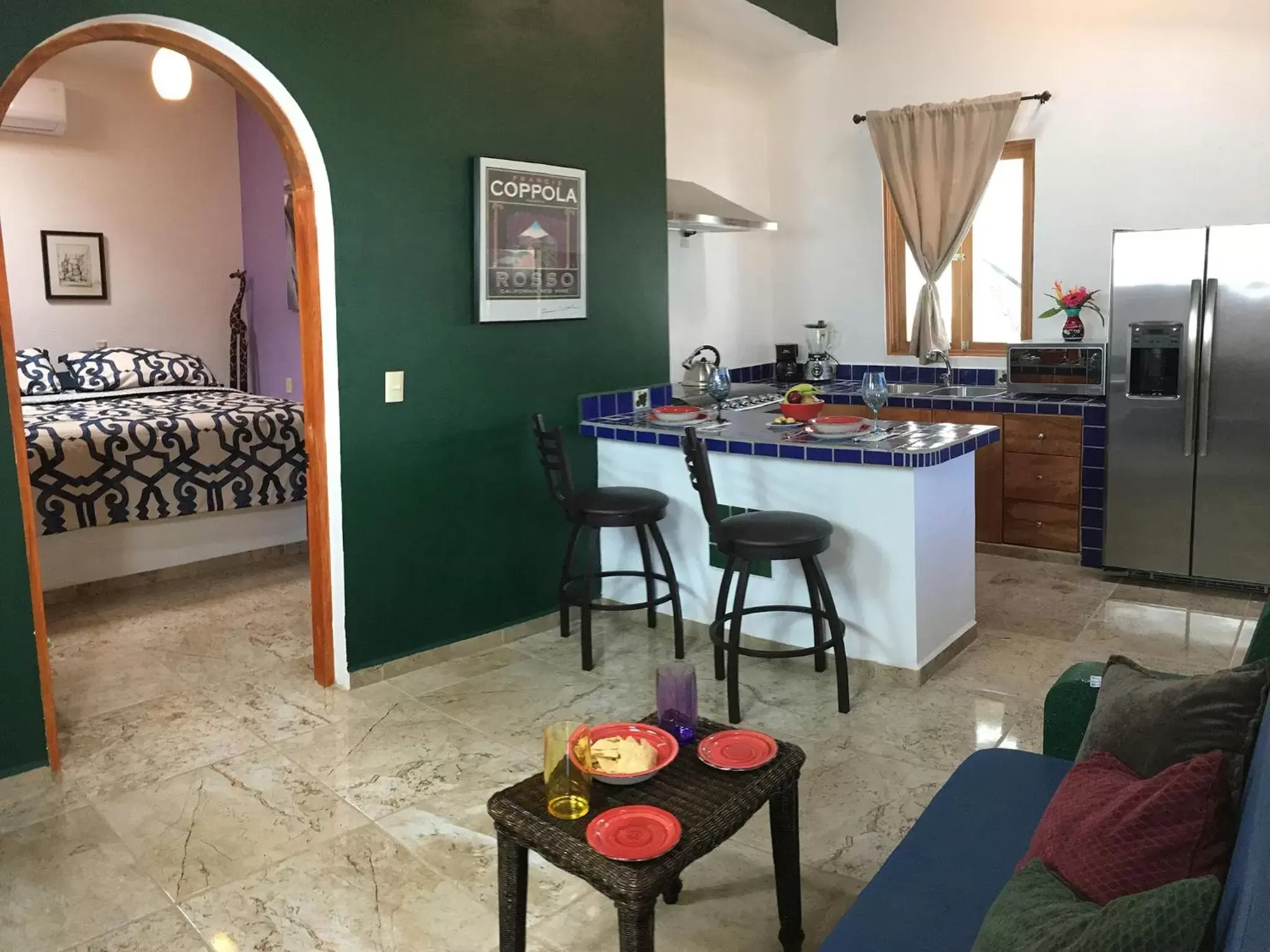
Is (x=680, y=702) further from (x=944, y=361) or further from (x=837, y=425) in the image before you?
(x=944, y=361)

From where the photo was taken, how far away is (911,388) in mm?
6062

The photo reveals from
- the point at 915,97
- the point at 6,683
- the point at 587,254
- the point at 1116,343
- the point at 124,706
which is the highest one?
the point at 915,97

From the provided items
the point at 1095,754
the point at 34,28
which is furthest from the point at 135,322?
the point at 1095,754

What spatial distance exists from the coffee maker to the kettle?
0.79 meters

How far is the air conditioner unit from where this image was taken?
20.5 feet

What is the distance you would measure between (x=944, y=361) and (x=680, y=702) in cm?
432

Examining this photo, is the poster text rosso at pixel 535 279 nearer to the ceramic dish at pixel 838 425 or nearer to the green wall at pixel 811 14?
the ceramic dish at pixel 838 425

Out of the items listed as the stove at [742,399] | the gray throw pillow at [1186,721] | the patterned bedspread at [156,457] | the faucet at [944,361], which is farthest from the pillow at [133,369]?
the gray throw pillow at [1186,721]

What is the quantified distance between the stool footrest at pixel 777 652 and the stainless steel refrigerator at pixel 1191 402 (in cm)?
199

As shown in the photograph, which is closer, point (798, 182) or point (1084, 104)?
point (1084, 104)

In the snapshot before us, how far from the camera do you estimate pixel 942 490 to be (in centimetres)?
375

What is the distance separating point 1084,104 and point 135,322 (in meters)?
6.21

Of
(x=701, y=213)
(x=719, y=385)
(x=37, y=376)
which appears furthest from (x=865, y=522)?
(x=37, y=376)

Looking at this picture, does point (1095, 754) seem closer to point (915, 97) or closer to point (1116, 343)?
point (1116, 343)
